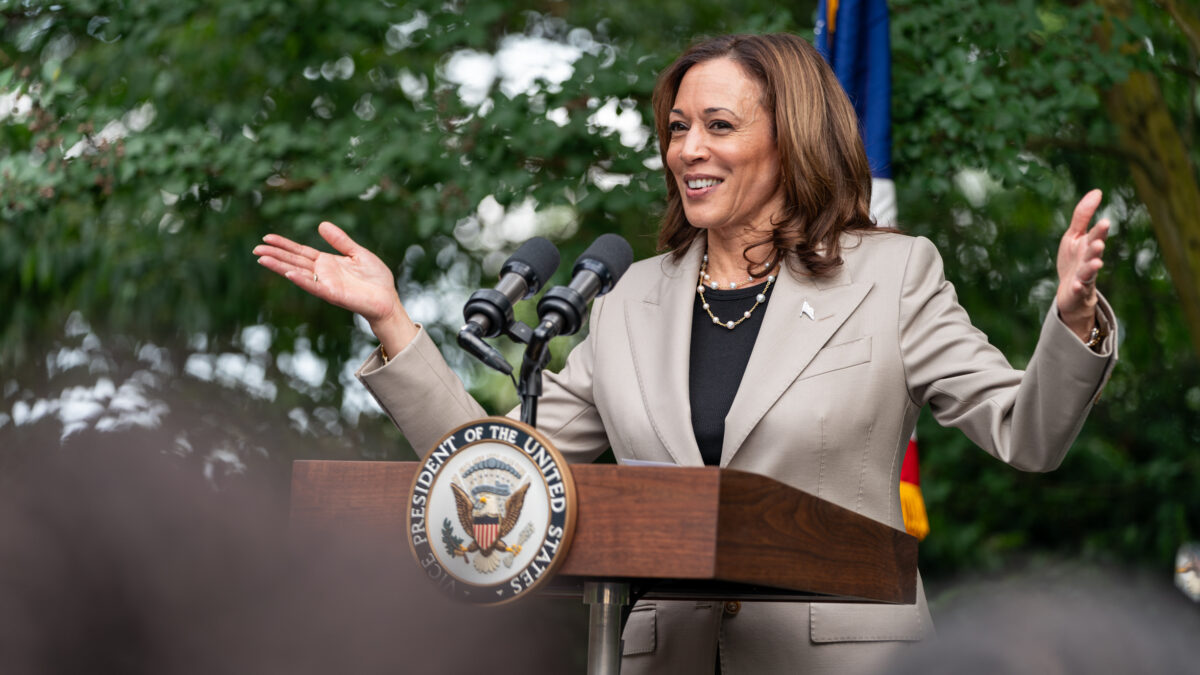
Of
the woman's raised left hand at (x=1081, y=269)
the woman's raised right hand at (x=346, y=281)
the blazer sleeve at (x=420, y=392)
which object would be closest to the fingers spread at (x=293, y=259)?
the woman's raised right hand at (x=346, y=281)

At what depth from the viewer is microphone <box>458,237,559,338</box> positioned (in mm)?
1458

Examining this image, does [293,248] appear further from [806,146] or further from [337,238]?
[806,146]

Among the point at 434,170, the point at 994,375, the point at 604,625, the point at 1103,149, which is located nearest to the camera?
the point at 604,625

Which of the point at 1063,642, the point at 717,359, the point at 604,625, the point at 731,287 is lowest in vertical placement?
the point at 604,625

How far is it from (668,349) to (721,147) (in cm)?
32

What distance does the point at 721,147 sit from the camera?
2.02 meters

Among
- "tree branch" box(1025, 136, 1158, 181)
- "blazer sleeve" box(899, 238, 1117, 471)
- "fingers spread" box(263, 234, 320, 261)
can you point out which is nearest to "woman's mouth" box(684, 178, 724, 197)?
"blazer sleeve" box(899, 238, 1117, 471)

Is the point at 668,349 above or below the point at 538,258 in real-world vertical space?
below

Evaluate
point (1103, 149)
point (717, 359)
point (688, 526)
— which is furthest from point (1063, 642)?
point (1103, 149)

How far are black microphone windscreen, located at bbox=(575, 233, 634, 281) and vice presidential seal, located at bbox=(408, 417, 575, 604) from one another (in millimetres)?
298

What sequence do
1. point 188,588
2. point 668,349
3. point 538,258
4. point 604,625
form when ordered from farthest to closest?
point 668,349 < point 538,258 < point 604,625 < point 188,588

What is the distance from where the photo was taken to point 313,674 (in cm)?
127

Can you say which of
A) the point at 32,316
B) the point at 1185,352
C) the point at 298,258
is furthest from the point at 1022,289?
the point at 298,258

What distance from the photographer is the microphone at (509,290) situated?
1458mm
